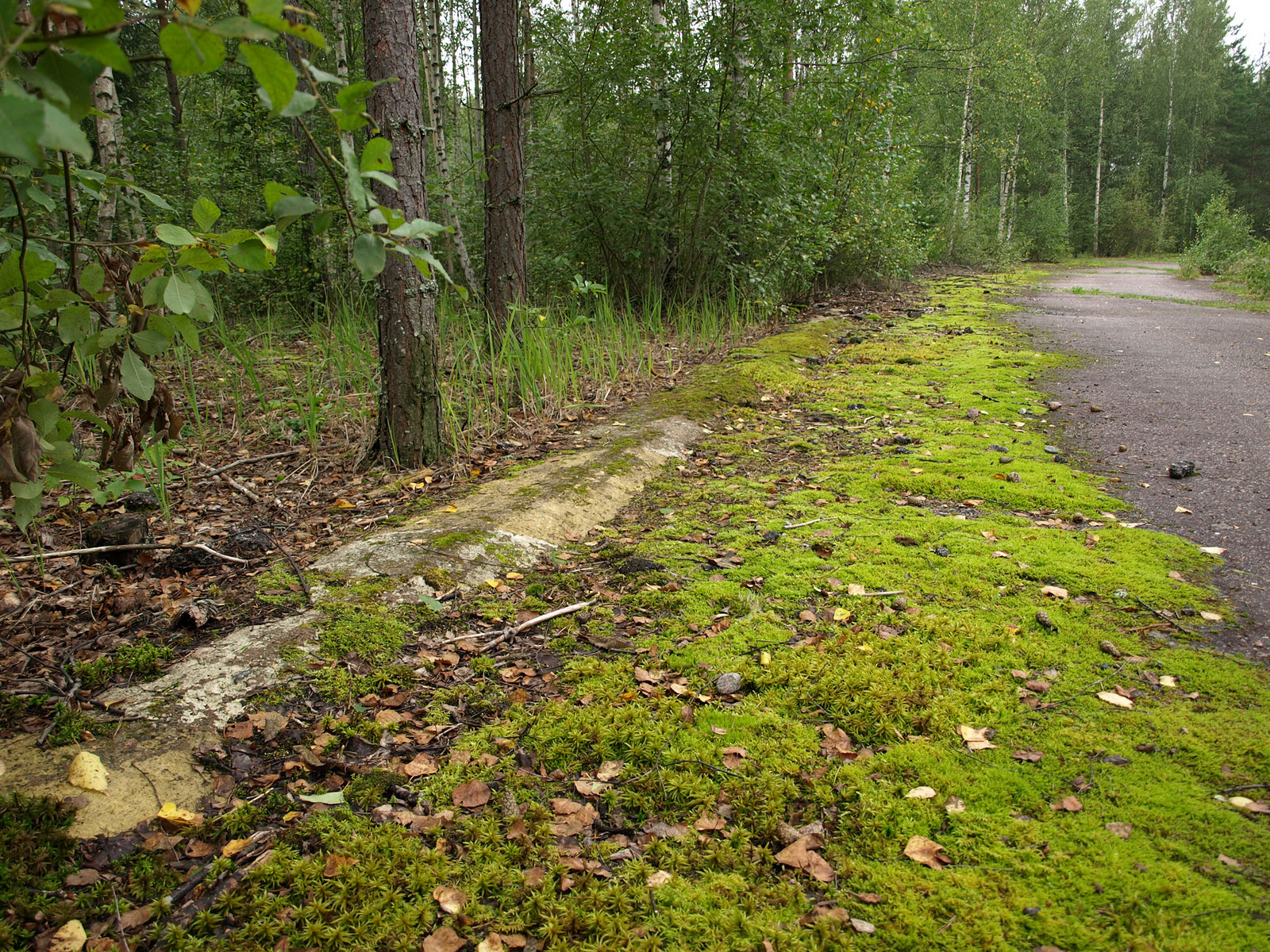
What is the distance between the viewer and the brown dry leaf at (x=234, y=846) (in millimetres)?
1442

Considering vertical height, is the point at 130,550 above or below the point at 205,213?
below

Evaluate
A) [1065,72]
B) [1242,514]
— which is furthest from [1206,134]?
[1242,514]

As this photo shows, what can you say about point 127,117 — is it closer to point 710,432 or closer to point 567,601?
point 710,432

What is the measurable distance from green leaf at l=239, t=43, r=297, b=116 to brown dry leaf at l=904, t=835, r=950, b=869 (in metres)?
1.72

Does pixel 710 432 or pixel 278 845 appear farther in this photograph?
pixel 710 432

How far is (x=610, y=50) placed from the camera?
6.61 meters

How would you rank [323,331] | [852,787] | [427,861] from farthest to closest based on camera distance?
[323,331] → [852,787] → [427,861]

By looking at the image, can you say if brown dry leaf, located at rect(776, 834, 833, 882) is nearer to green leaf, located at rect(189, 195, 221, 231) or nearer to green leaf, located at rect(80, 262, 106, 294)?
green leaf, located at rect(189, 195, 221, 231)

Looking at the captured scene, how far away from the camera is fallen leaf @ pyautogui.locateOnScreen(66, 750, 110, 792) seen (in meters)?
1.49

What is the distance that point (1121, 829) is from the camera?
146 centimetres

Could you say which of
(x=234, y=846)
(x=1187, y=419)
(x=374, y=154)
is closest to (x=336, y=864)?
(x=234, y=846)

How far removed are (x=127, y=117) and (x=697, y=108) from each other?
6.04 metres

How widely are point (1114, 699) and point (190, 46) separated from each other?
93.7 inches

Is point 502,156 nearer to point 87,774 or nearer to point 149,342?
point 149,342
